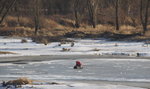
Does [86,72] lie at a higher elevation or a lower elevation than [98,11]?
lower

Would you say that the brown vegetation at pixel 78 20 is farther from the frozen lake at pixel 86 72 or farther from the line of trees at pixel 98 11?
the frozen lake at pixel 86 72

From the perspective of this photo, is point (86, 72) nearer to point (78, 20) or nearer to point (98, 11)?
point (78, 20)

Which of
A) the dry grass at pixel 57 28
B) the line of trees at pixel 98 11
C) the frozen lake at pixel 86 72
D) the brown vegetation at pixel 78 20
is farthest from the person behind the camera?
the line of trees at pixel 98 11

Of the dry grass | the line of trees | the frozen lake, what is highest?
the line of trees

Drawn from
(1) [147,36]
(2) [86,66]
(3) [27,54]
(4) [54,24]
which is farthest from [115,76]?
(4) [54,24]

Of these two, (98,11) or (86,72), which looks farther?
(98,11)

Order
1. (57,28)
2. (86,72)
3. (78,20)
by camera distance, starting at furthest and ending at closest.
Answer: (78,20) < (57,28) < (86,72)

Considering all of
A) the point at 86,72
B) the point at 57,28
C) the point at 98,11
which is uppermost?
the point at 98,11

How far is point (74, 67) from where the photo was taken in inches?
808

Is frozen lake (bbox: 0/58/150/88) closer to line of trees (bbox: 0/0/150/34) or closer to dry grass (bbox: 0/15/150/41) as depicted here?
dry grass (bbox: 0/15/150/41)

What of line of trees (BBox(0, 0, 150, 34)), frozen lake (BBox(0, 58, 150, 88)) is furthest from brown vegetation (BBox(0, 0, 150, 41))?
frozen lake (BBox(0, 58, 150, 88))

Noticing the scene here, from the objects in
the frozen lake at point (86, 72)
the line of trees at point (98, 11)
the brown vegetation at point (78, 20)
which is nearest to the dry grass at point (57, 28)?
the brown vegetation at point (78, 20)

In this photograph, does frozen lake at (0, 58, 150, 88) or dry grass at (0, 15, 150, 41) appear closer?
frozen lake at (0, 58, 150, 88)

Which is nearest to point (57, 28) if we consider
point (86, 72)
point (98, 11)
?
point (98, 11)
